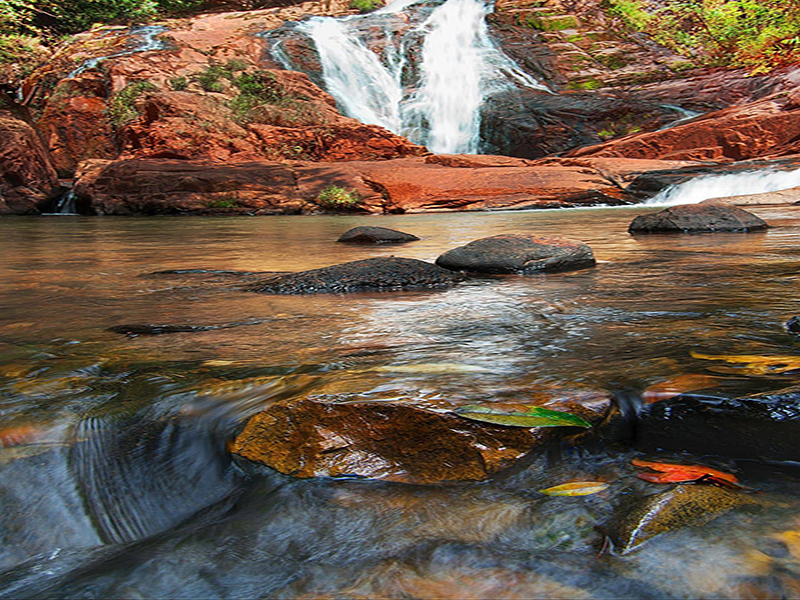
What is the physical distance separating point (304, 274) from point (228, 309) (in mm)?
791

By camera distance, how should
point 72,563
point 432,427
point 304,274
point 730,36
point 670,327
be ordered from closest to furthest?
point 72,563 < point 432,427 < point 670,327 < point 304,274 < point 730,36

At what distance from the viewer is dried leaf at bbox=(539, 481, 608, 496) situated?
1.35 meters

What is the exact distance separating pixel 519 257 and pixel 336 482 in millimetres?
2927

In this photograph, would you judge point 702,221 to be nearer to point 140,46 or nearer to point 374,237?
point 374,237

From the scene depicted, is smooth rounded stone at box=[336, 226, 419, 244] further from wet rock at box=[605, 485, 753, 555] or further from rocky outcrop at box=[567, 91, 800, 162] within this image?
rocky outcrop at box=[567, 91, 800, 162]

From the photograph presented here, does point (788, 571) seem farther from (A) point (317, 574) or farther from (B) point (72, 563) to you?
(B) point (72, 563)

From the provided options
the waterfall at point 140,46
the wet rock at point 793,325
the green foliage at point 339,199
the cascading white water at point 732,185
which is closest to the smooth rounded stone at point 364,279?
the wet rock at point 793,325

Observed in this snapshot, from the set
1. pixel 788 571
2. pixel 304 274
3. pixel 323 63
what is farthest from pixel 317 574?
pixel 323 63

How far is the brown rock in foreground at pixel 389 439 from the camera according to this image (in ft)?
4.82

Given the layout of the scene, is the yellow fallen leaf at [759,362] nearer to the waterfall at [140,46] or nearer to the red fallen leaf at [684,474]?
the red fallen leaf at [684,474]

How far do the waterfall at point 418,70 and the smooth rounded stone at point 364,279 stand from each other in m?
15.9

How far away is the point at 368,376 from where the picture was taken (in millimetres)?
1783

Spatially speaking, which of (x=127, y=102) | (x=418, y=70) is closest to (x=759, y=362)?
(x=127, y=102)

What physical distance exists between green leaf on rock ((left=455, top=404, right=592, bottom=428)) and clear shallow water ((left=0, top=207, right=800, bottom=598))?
→ 75 millimetres
